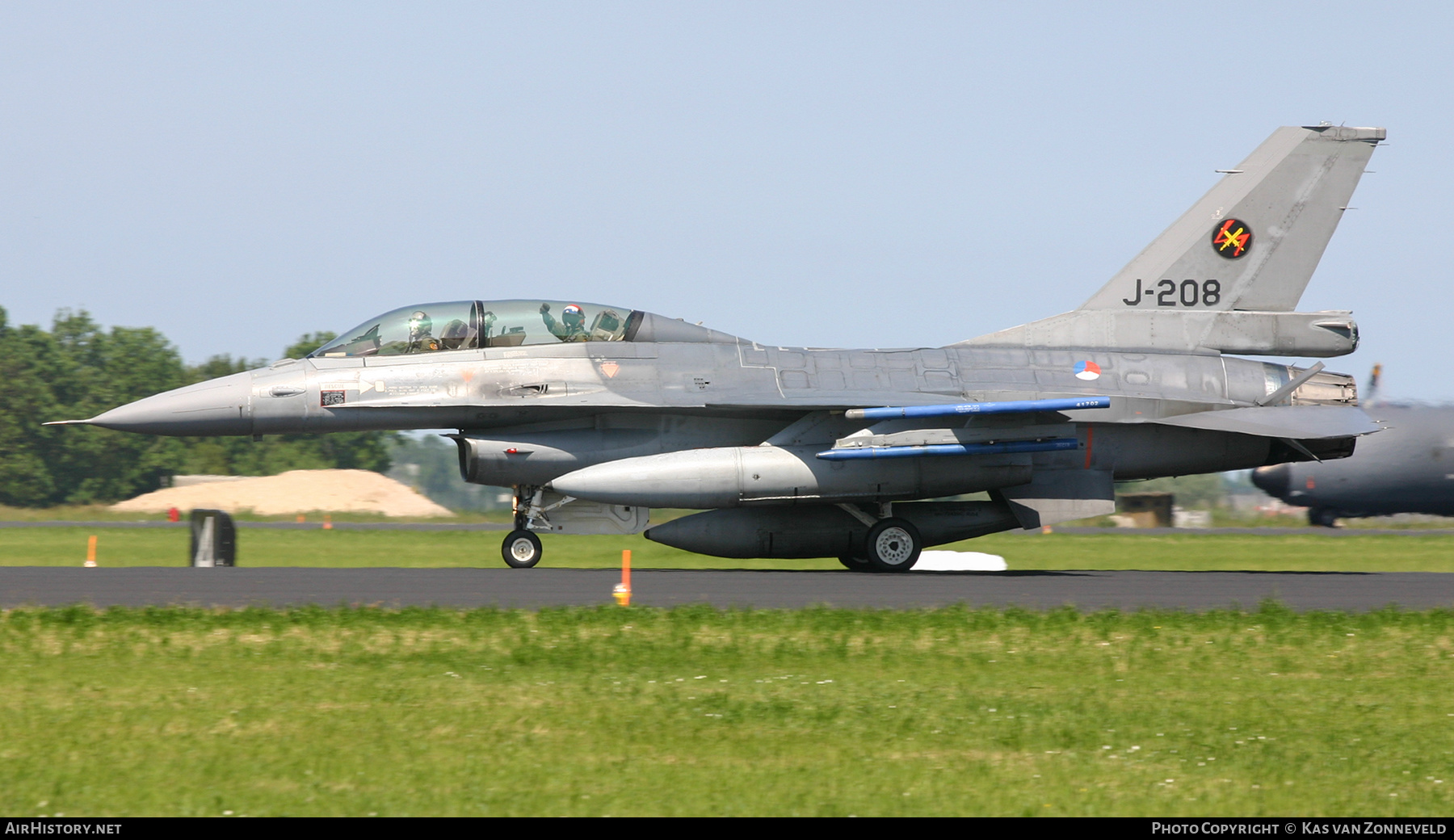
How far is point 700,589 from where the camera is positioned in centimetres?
1398

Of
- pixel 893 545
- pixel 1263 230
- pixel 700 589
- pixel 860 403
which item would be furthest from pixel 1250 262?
pixel 700 589

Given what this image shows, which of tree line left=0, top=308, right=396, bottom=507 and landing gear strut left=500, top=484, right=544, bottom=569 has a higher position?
tree line left=0, top=308, right=396, bottom=507

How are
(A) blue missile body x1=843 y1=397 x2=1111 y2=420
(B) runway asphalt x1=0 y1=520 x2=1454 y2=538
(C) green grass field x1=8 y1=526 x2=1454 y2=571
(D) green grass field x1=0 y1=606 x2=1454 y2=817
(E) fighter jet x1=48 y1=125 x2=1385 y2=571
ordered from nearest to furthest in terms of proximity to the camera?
(D) green grass field x1=0 y1=606 x2=1454 y2=817, (A) blue missile body x1=843 y1=397 x2=1111 y2=420, (E) fighter jet x1=48 y1=125 x2=1385 y2=571, (C) green grass field x1=8 y1=526 x2=1454 y2=571, (B) runway asphalt x1=0 y1=520 x2=1454 y2=538

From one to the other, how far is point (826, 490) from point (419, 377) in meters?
5.12

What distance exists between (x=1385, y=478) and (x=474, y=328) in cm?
2936

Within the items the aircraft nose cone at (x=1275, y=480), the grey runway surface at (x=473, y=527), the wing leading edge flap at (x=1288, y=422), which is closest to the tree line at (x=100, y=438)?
the grey runway surface at (x=473, y=527)

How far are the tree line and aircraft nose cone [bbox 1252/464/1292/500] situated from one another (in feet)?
114

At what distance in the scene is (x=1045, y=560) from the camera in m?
21.5

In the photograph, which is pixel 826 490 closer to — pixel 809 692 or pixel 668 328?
pixel 668 328

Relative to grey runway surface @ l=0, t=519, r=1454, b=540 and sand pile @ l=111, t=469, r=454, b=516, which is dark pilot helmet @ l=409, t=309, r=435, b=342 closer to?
grey runway surface @ l=0, t=519, r=1454, b=540

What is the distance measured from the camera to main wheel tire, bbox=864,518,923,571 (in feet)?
55.8

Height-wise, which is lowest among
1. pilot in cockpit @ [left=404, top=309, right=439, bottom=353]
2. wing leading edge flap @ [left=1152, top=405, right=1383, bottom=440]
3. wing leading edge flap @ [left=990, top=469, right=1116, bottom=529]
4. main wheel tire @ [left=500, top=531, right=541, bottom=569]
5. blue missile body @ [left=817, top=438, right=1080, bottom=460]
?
main wheel tire @ [left=500, top=531, right=541, bottom=569]

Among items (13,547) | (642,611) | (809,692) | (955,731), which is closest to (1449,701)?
(955,731)

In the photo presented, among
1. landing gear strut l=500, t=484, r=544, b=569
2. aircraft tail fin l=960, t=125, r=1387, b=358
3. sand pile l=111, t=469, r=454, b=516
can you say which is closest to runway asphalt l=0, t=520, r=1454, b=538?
sand pile l=111, t=469, r=454, b=516
